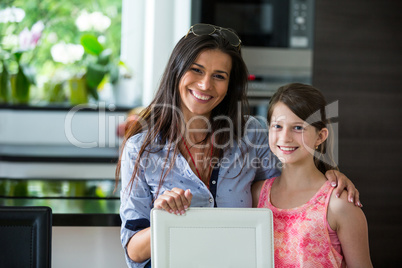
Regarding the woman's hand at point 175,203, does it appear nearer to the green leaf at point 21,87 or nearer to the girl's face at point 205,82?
the girl's face at point 205,82

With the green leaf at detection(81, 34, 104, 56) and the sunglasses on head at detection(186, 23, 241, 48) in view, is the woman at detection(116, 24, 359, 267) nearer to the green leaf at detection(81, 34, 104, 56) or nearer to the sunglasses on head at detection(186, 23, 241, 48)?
the sunglasses on head at detection(186, 23, 241, 48)

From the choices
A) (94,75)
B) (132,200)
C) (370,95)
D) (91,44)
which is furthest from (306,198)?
(91,44)

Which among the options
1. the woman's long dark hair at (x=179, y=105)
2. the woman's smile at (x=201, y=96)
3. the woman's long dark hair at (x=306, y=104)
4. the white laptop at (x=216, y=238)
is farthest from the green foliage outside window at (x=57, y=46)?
the white laptop at (x=216, y=238)

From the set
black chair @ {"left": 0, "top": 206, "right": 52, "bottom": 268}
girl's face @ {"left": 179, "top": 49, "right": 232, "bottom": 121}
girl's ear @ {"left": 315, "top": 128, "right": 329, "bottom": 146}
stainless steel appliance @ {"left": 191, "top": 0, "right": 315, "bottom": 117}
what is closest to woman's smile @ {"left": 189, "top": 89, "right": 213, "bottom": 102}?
girl's face @ {"left": 179, "top": 49, "right": 232, "bottom": 121}

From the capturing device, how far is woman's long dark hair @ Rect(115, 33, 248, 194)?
4.88ft

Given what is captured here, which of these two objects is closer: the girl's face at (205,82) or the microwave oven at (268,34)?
the girl's face at (205,82)

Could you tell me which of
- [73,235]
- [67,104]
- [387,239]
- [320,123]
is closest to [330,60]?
[387,239]

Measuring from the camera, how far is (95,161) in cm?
302

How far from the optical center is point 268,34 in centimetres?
260

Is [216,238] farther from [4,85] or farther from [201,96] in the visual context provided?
[4,85]

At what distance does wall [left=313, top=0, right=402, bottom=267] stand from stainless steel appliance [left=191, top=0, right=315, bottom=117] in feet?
0.22

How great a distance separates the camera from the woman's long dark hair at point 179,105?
1487mm

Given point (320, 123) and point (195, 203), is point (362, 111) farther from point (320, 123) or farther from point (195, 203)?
point (195, 203)

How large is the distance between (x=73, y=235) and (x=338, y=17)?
1.68 m
